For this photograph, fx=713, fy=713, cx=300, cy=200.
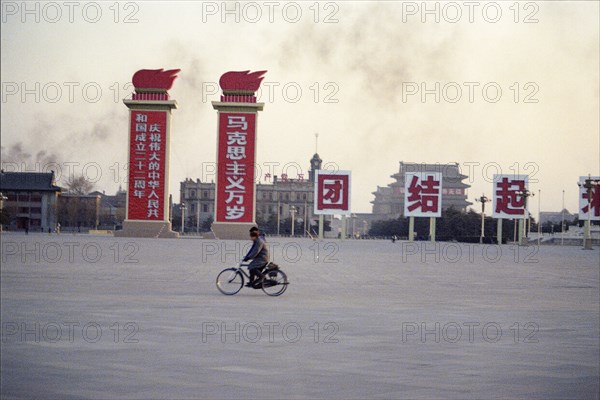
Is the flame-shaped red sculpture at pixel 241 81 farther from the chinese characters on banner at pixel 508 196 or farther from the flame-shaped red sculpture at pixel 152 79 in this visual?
the chinese characters on banner at pixel 508 196

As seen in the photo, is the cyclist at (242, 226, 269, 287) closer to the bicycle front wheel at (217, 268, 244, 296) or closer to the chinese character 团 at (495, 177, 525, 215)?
the bicycle front wheel at (217, 268, 244, 296)

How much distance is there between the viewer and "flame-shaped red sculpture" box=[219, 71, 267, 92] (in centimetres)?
5322

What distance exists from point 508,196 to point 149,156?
1062 inches

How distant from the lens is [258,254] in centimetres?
1307

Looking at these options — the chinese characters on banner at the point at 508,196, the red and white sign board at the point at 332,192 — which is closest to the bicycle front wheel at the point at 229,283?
the red and white sign board at the point at 332,192

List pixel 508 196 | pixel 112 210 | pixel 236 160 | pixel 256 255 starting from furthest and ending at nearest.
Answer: pixel 112 210 < pixel 508 196 < pixel 236 160 < pixel 256 255

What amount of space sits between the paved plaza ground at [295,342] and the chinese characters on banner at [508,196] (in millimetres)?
39278

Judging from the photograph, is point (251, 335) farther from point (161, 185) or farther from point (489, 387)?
point (161, 185)

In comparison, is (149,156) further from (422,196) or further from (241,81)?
(422,196)

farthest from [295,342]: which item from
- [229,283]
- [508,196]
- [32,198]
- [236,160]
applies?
[32,198]

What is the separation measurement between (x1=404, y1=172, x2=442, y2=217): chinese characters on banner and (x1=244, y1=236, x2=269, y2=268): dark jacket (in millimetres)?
41248

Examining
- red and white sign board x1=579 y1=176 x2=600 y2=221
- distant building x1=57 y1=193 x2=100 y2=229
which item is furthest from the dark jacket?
distant building x1=57 y1=193 x2=100 y2=229

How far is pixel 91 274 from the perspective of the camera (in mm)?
17266

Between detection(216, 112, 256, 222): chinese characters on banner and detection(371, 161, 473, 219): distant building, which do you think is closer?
detection(216, 112, 256, 222): chinese characters on banner
